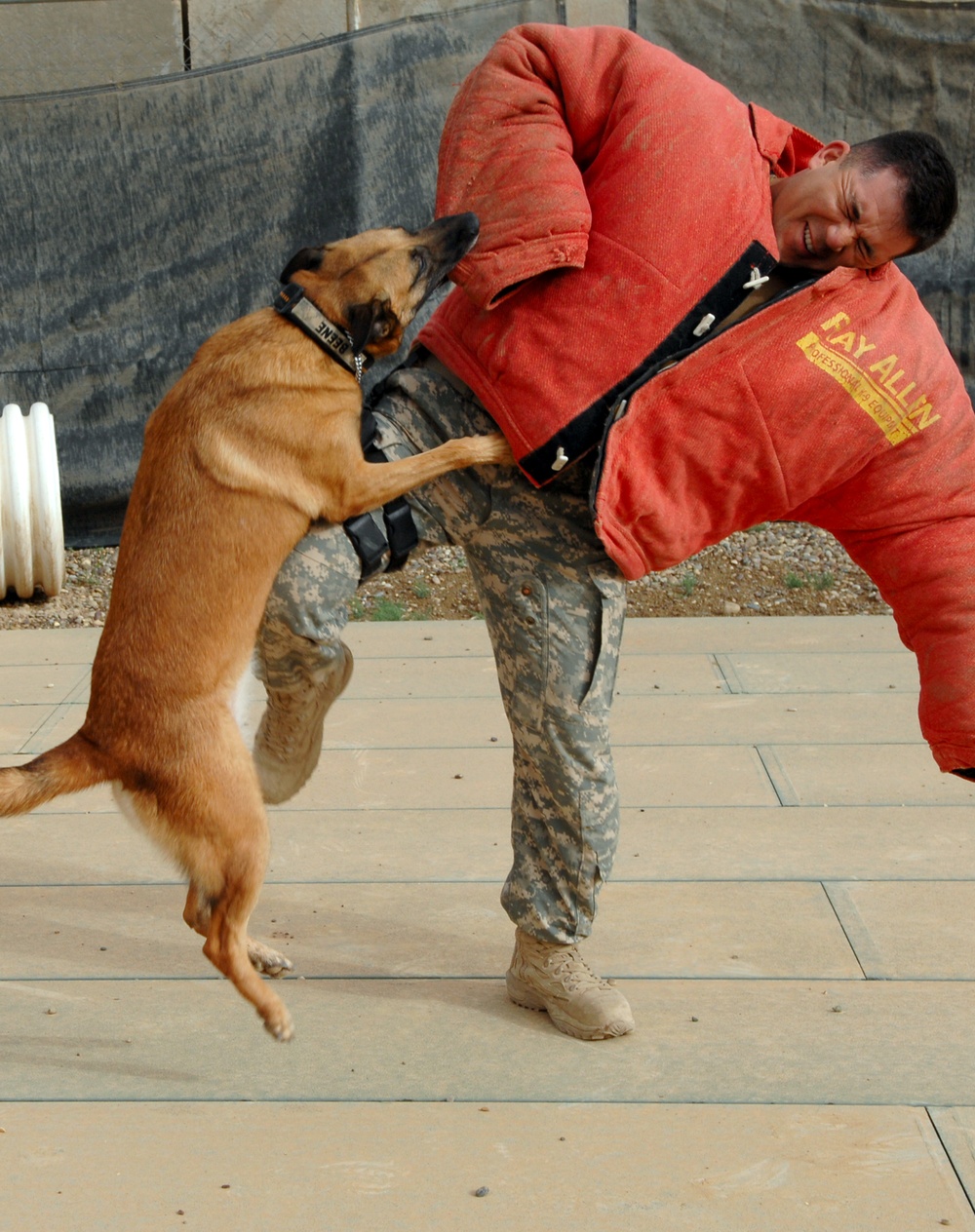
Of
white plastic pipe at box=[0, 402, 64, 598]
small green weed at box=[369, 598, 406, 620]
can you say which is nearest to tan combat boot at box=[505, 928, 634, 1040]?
small green weed at box=[369, 598, 406, 620]

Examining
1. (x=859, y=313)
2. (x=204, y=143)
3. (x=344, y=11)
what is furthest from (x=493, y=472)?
(x=344, y=11)

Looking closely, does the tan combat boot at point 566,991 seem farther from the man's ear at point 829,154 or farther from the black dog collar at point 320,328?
the man's ear at point 829,154

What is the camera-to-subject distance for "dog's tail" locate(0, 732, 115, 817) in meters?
2.08

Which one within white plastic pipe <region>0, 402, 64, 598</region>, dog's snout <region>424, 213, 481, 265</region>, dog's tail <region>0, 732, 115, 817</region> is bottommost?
white plastic pipe <region>0, 402, 64, 598</region>

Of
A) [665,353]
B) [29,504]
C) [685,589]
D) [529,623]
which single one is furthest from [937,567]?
[29,504]

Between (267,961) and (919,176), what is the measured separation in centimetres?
185

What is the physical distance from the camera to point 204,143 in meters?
5.36

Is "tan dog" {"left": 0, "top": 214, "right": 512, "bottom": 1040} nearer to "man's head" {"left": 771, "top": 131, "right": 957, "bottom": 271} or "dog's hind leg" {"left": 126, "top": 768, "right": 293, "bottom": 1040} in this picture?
"dog's hind leg" {"left": 126, "top": 768, "right": 293, "bottom": 1040}

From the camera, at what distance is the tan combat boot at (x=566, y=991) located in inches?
91.1

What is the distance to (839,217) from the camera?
2.05m

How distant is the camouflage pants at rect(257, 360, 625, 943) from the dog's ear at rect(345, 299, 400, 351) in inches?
3.7

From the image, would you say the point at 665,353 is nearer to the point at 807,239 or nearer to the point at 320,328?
the point at 807,239

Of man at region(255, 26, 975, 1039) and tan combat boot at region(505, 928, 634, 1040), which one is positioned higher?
man at region(255, 26, 975, 1039)

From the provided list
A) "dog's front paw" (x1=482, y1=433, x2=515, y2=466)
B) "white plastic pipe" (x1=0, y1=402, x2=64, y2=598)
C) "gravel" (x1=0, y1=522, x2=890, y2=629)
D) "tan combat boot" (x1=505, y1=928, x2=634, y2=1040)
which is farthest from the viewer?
"gravel" (x1=0, y1=522, x2=890, y2=629)
